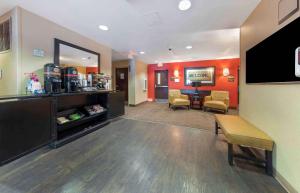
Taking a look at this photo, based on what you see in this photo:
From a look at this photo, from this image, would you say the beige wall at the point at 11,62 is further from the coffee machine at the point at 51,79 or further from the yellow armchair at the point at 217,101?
Result: the yellow armchair at the point at 217,101

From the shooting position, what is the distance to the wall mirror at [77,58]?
278cm

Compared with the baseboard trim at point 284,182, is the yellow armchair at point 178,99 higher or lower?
higher

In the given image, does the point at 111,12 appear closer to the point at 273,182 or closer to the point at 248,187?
the point at 248,187

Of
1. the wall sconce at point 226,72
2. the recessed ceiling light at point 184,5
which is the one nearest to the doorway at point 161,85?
the wall sconce at point 226,72

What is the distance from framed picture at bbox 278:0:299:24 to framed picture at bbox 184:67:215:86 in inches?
205

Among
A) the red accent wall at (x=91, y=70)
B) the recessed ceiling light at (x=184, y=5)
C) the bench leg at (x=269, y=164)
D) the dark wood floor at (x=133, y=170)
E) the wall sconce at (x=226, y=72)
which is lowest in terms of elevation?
the dark wood floor at (x=133, y=170)

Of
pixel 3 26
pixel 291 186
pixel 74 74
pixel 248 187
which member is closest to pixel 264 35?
pixel 291 186

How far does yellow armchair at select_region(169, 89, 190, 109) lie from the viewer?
18.1 ft

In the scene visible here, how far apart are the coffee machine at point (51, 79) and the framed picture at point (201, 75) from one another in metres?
5.94

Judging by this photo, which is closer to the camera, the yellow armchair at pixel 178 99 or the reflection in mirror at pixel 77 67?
the reflection in mirror at pixel 77 67

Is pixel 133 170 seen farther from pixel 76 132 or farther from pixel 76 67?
pixel 76 67

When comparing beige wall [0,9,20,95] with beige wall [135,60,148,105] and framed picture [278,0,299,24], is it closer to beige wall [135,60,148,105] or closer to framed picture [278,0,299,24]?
framed picture [278,0,299,24]

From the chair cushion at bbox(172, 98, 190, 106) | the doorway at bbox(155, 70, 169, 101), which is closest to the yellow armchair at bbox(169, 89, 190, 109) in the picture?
the chair cushion at bbox(172, 98, 190, 106)

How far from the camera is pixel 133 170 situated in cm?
165
